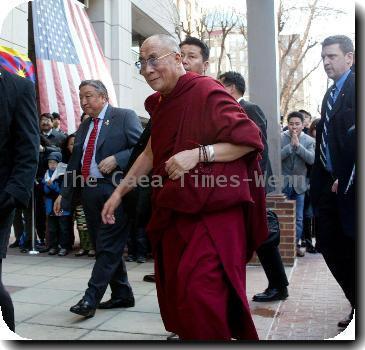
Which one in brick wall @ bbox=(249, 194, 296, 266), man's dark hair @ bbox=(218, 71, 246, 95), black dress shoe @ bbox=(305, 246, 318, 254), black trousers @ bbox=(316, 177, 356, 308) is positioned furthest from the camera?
black dress shoe @ bbox=(305, 246, 318, 254)

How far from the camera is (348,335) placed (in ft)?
11.4

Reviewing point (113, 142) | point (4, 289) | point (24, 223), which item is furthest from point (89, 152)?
point (24, 223)

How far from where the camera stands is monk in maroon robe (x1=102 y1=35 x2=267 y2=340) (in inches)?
104

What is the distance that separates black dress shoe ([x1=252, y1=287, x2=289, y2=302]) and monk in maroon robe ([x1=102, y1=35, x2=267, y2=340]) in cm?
188

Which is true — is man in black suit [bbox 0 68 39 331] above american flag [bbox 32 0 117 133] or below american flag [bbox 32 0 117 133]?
below

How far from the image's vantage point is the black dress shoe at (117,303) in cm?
453

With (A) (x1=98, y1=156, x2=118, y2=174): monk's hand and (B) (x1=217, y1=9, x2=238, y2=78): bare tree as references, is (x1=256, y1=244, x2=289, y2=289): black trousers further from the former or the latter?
(B) (x1=217, y1=9, x2=238, y2=78): bare tree

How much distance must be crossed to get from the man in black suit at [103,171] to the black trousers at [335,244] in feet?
5.29

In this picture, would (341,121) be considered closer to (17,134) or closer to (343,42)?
(343,42)

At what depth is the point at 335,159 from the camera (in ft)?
12.2

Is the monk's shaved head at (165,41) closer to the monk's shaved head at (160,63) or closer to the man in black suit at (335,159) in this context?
the monk's shaved head at (160,63)

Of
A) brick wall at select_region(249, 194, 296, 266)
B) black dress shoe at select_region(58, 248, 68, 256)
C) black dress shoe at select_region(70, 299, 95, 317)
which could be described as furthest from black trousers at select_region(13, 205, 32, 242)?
black dress shoe at select_region(70, 299, 95, 317)

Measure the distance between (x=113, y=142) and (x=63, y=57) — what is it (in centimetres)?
469

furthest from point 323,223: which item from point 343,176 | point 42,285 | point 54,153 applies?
point 54,153
